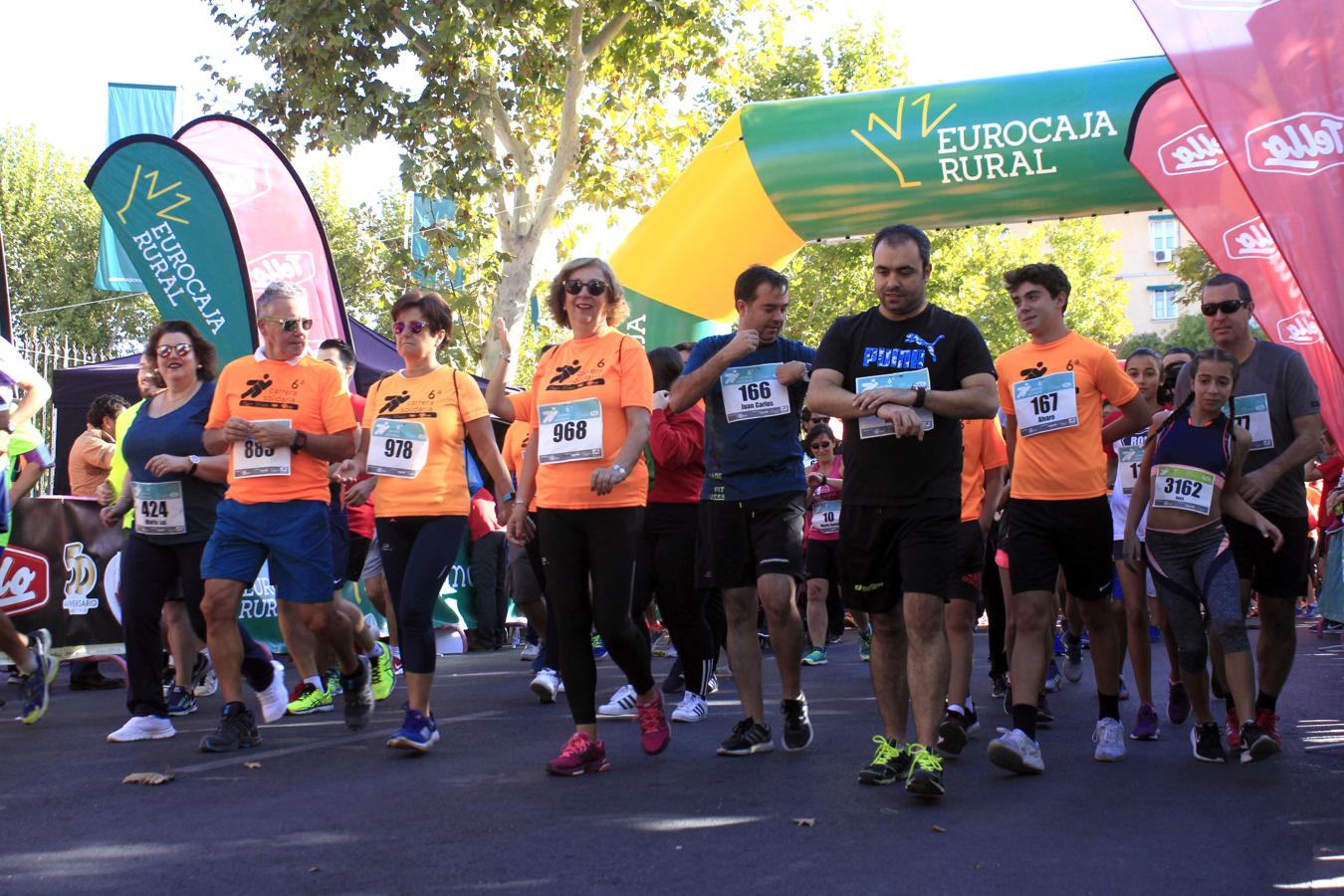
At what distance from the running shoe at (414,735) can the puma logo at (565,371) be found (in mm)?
1538

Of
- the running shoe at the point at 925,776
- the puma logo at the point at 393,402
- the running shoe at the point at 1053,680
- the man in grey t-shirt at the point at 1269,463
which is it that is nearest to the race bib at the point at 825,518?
the running shoe at the point at 1053,680

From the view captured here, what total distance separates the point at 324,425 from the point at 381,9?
493 inches

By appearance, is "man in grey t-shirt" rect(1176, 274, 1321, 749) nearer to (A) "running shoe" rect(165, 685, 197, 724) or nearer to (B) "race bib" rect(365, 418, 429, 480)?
(B) "race bib" rect(365, 418, 429, 480)

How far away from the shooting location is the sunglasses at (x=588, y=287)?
587 centimetres

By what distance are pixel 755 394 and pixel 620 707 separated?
2213 millimetres

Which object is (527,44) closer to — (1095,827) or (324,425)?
(324,425)

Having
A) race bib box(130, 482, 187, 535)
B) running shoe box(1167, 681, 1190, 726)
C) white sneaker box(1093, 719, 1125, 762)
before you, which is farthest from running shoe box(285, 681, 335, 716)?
running shoe box(1167, 681, 1190, 726)

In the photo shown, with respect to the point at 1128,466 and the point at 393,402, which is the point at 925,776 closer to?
the point at 393,402

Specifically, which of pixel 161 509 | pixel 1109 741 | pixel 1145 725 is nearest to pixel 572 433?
pixel 161 509

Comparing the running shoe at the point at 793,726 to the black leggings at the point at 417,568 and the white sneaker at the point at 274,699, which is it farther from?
the white sneaker at the point at 274,699

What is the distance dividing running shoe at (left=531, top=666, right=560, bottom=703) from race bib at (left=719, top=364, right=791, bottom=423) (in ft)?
8.34

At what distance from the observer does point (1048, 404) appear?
242 inches

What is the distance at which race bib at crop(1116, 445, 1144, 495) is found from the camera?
779 cm

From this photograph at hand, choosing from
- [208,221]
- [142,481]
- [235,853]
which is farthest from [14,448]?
[235,853]
